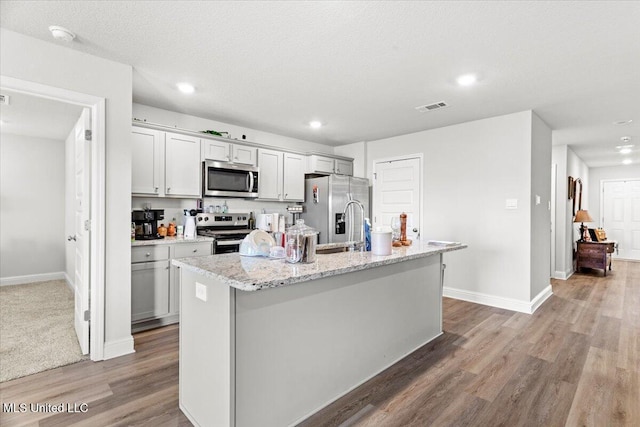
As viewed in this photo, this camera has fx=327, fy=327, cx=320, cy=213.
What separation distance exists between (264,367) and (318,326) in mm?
409

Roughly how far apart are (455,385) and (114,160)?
317 centimetres

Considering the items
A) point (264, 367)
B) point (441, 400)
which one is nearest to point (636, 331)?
point (441, 400)

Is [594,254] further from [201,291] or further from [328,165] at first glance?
[201,291]

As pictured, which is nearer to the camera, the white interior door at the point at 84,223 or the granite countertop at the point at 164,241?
the white interior door at the point at 84,223

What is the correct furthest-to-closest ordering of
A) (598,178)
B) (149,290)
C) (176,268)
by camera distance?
(598,178) < (176,268) < (149,290)

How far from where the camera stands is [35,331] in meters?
3.20

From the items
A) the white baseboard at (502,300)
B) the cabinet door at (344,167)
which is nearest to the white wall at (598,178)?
the white baseboard at (502,300)

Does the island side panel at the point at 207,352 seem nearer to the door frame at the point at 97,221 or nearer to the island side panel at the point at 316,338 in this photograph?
the island side panel at the point at 316,338

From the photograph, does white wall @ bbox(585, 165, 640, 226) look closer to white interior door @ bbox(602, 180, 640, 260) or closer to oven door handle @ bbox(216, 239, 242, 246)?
white interior door @ bbox(602, 180, 640, 260)

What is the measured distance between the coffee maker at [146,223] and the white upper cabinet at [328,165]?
2.44 meters

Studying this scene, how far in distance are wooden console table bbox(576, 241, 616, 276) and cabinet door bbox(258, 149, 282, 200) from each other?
19.6 ft

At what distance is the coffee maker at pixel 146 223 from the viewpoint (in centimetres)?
386

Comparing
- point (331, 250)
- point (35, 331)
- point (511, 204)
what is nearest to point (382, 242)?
point (331, 250)

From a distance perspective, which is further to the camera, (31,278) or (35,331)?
(31,278)
